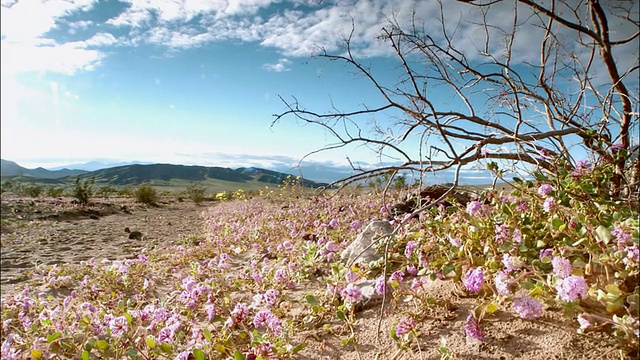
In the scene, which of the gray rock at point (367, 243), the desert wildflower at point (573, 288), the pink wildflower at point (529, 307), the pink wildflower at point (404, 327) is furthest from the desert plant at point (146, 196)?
the desert wildflower at point (573, 288)

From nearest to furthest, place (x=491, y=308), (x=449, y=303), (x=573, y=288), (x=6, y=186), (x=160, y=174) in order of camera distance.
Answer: (x=573, y=288), (x=491, y=308), (x=449, y=303), (x=6, y=186), (x=160, y=174)

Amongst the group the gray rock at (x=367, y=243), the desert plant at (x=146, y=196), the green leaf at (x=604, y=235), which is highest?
the green leaf at (x=604, y=235)

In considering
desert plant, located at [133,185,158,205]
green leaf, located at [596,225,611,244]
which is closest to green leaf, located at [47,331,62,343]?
green leaf, located at [596,225,611,244]

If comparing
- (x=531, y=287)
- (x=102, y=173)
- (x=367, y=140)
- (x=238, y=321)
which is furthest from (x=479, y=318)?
(x=102, y=173)

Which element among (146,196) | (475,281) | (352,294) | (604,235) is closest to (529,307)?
(475,281)

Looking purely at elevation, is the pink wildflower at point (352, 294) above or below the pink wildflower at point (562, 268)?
below

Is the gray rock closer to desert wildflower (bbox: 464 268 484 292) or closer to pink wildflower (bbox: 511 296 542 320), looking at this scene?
desert wildflower (bbox: 464 268 484 292)

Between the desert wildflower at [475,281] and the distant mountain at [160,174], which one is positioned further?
the distant mountain at [160,174]

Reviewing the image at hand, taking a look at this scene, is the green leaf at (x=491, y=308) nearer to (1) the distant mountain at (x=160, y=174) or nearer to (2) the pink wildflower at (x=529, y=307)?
(2) the pink wildflower at (x=529, y=307)

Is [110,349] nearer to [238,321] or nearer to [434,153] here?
[238,321]

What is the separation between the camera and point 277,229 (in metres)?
7.14

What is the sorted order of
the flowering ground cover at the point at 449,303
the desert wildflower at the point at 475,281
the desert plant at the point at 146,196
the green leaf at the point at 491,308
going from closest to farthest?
the flowering ground cover at the point at 449,303 → the green leaf at the point at 491,308 → the desert wildflower at the point at 475,281 → the desert plant at the point at 146,196

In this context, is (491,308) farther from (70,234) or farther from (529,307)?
(70,234)

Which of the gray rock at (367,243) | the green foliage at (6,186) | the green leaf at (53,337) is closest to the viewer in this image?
the green leaf at (53,337)
